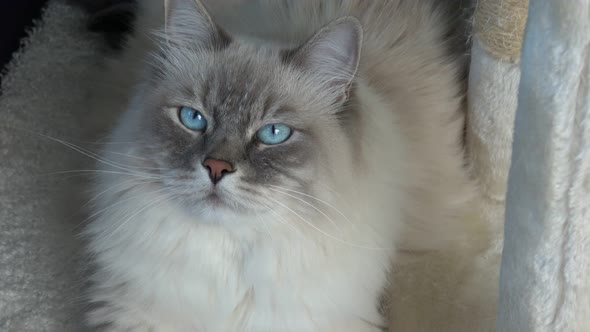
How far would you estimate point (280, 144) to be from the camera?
1.27 m

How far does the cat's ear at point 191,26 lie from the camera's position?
1.33m

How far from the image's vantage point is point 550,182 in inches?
43.3

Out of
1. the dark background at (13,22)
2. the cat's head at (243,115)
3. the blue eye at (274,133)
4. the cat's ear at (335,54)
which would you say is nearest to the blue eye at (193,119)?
the cat's head at (243,115)

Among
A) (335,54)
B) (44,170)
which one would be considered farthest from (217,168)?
(44,170)

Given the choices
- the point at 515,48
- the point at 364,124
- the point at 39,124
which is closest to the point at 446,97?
the point at 515,48

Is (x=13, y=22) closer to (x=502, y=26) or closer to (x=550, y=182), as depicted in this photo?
(x=502, y=26)

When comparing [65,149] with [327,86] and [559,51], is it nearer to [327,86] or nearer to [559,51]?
[327,86]

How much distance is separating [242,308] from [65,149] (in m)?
0.92

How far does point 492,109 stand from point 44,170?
126 centimetres

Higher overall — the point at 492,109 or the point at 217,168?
the point at 492,109

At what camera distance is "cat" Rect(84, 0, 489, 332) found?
124 centimetres

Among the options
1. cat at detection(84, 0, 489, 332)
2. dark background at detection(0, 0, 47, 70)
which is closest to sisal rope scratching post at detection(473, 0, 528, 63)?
cat at detection(84, 0, 489, 332)

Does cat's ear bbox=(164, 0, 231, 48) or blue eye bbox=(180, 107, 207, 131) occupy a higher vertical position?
cat's ear bbox=(164, 0, 231, 48)

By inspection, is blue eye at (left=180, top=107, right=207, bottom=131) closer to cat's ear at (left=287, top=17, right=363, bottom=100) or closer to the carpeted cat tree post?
cat's ear at (left=287, top=17, right=363, bottom=100)
